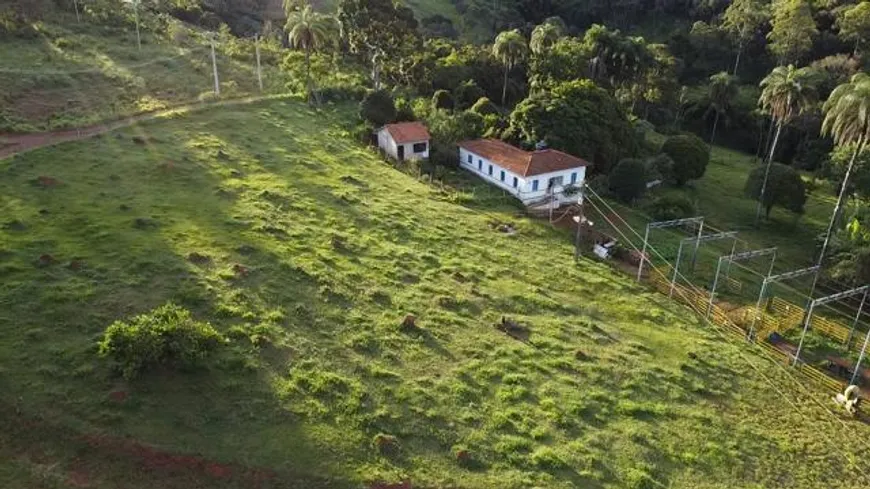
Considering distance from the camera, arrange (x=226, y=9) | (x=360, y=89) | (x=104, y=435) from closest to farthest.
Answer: (x=104, y=435), (x=360, y=89), (x=226, y=9)

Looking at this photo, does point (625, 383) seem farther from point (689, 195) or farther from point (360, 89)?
point (360, 89)

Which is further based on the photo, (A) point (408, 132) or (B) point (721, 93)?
(B) point (721, 93)

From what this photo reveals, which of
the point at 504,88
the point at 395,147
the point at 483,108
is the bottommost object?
the point at 395,147

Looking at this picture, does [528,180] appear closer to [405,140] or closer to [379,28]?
[405,140]

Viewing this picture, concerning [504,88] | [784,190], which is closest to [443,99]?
[504,88]

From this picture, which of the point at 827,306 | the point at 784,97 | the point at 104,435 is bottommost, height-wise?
the point at 827,306

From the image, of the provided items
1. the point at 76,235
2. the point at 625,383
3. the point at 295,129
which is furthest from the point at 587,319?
the point at 295,129

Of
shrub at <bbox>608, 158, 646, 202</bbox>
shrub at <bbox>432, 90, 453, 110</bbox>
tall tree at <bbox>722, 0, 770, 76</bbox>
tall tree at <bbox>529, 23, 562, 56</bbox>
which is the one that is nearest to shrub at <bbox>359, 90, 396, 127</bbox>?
shrub at <bbox>432, 90, 453, 110</bbox>

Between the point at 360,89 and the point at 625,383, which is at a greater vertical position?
the point at 360,89

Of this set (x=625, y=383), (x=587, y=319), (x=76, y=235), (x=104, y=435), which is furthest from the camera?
(x=587, y=319)
